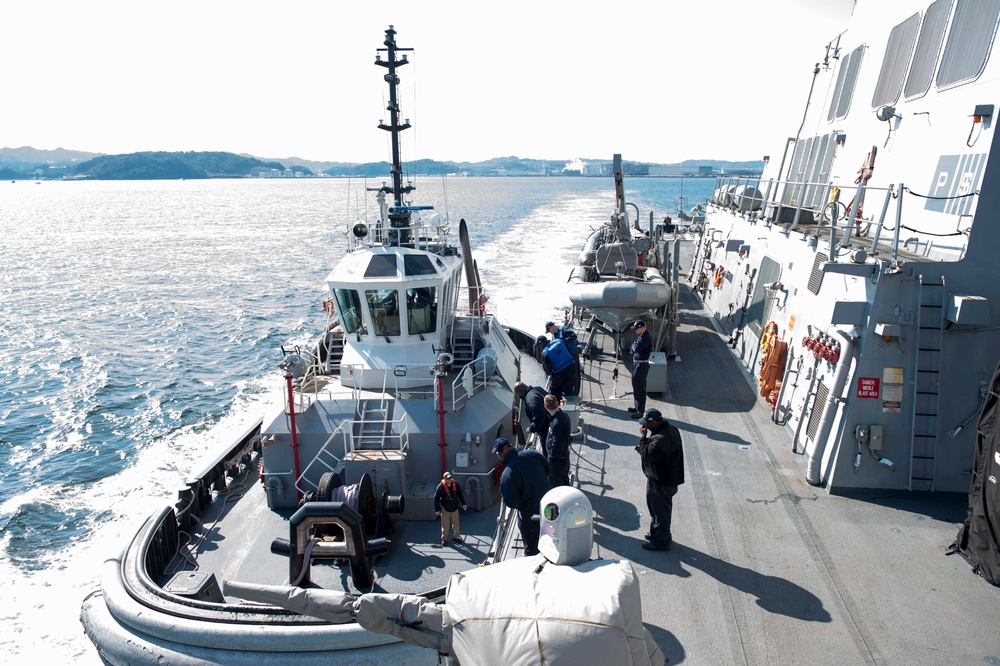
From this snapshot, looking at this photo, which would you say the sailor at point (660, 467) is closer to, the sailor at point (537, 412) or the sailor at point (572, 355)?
the sailor at point (537, 412)

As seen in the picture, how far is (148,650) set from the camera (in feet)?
21.1

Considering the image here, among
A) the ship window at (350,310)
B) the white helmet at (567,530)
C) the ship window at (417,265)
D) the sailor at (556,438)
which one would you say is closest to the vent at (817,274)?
the sailor at (556,438)

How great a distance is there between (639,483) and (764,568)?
216 centimetres

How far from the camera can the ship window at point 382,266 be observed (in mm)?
10578

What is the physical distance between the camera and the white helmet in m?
3.92

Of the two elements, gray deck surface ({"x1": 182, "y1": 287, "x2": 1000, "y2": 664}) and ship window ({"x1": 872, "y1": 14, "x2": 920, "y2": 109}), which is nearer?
gray deck surface ({"x1": 182, "y1": 287, "x2": 1000, "y2": 664})

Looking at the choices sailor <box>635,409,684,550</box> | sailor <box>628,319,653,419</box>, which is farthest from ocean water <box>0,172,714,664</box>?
sailor <box>635,409,684,550</box>

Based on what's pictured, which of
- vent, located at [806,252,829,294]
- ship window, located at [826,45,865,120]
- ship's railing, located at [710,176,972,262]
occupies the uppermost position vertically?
ship window, located at [826,45,865,120]

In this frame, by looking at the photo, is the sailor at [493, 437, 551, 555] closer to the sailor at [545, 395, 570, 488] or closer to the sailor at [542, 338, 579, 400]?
the sailor at [545, 395, 570, 488]

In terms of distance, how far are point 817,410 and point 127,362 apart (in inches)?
962

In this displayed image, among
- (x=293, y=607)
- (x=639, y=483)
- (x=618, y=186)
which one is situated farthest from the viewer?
(x=618, y=186)

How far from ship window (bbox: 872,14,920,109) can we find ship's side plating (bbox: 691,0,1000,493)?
3cm

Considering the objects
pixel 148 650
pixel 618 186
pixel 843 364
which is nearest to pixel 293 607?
pixel 148 650

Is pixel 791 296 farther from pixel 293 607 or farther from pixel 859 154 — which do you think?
pixel 293 607
